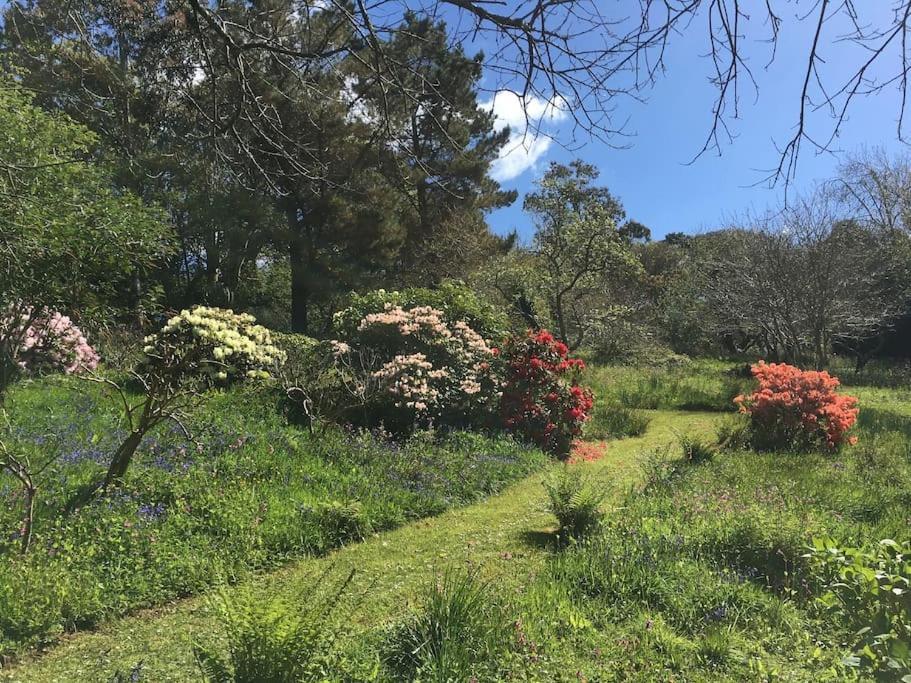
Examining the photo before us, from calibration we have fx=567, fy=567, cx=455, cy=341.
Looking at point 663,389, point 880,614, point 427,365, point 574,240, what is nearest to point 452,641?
point 880,614

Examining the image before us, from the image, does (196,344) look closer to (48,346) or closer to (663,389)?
(48,346)

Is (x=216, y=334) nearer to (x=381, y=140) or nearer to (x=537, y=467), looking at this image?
(x=381, y=140)

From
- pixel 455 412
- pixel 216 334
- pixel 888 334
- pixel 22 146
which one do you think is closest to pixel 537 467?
pixel 455 412

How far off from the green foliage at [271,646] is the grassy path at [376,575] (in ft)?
1.07

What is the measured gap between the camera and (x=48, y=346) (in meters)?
7.17

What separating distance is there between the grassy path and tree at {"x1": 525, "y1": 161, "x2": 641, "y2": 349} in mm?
9783

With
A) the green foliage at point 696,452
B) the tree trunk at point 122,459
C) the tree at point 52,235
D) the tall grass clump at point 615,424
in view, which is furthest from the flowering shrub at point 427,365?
the tree trunk at point 122,459

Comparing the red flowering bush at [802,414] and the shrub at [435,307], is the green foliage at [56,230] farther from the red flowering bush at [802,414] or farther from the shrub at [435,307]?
the red flowering bush at [802,414]

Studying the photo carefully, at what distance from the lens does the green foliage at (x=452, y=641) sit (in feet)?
8.43

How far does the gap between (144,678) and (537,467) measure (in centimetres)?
516

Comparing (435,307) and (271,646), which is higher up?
(435,307)

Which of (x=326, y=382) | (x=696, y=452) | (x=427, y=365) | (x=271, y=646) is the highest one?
(x=427, y=365)

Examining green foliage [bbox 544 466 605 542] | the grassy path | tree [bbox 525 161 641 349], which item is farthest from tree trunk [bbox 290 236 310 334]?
green foliage [bbox 544 466 605 542]

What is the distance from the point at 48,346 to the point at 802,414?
10010 mm
